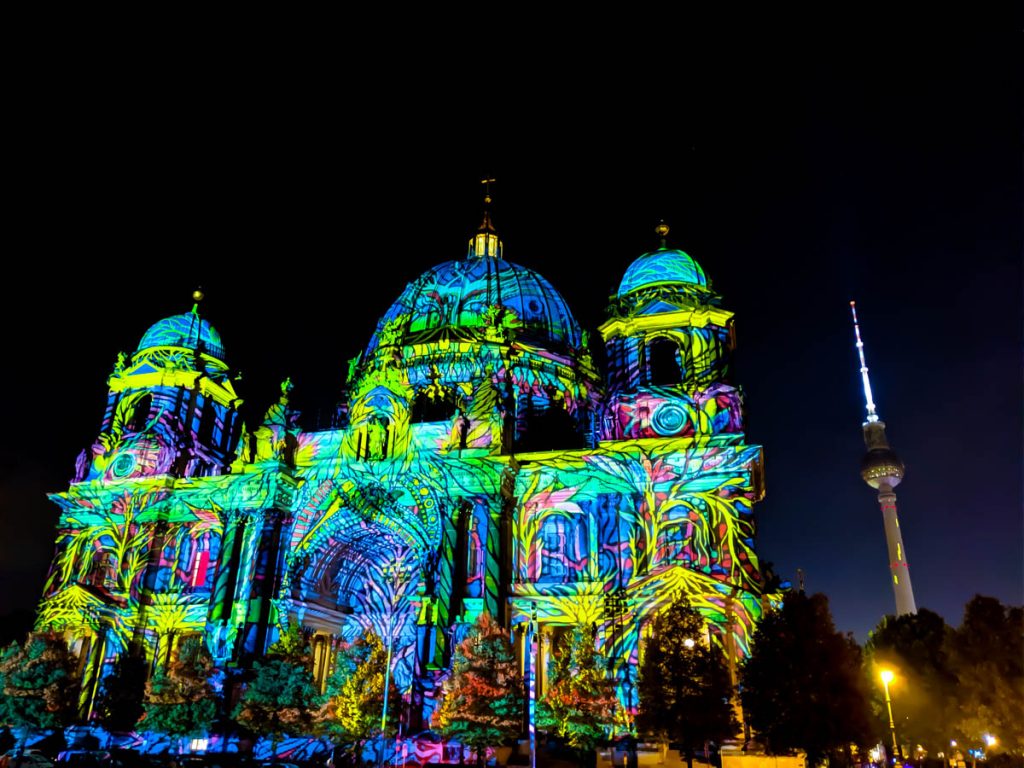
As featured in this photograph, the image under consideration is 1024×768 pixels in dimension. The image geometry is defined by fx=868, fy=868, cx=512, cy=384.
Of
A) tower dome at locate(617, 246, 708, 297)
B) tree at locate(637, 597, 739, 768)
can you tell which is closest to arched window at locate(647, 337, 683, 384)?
tower dome at locate(617, 246, 708, 297)

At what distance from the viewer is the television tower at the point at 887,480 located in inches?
6122

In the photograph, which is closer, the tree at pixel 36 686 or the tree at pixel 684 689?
the tree at pixel 684 689

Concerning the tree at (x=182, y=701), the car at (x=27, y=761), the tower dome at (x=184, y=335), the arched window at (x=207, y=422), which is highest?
the tower dome at (x=184, y=335)

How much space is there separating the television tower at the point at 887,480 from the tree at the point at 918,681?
98863 millimetres

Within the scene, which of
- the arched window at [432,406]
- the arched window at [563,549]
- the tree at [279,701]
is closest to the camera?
the tree at [279,701]

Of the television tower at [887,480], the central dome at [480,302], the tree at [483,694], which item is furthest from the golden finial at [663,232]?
the television tower at [887,480]

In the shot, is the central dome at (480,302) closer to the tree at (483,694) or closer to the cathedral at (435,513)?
the cathedral at (435,513)

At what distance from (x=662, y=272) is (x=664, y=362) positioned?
6.37 m

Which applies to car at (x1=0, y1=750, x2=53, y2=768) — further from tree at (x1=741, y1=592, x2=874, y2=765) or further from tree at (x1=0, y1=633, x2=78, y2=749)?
tree at (x1=741, y1=592, x2=874, y2=765)

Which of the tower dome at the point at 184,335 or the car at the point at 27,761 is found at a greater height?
the tower dome at the point at 184,335

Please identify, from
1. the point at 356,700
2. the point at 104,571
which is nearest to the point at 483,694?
the point at 356,700

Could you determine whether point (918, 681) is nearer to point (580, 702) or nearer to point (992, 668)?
point (992, 668)

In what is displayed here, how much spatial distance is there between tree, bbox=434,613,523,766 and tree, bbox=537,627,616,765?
1.98m

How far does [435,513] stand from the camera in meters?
49.4
